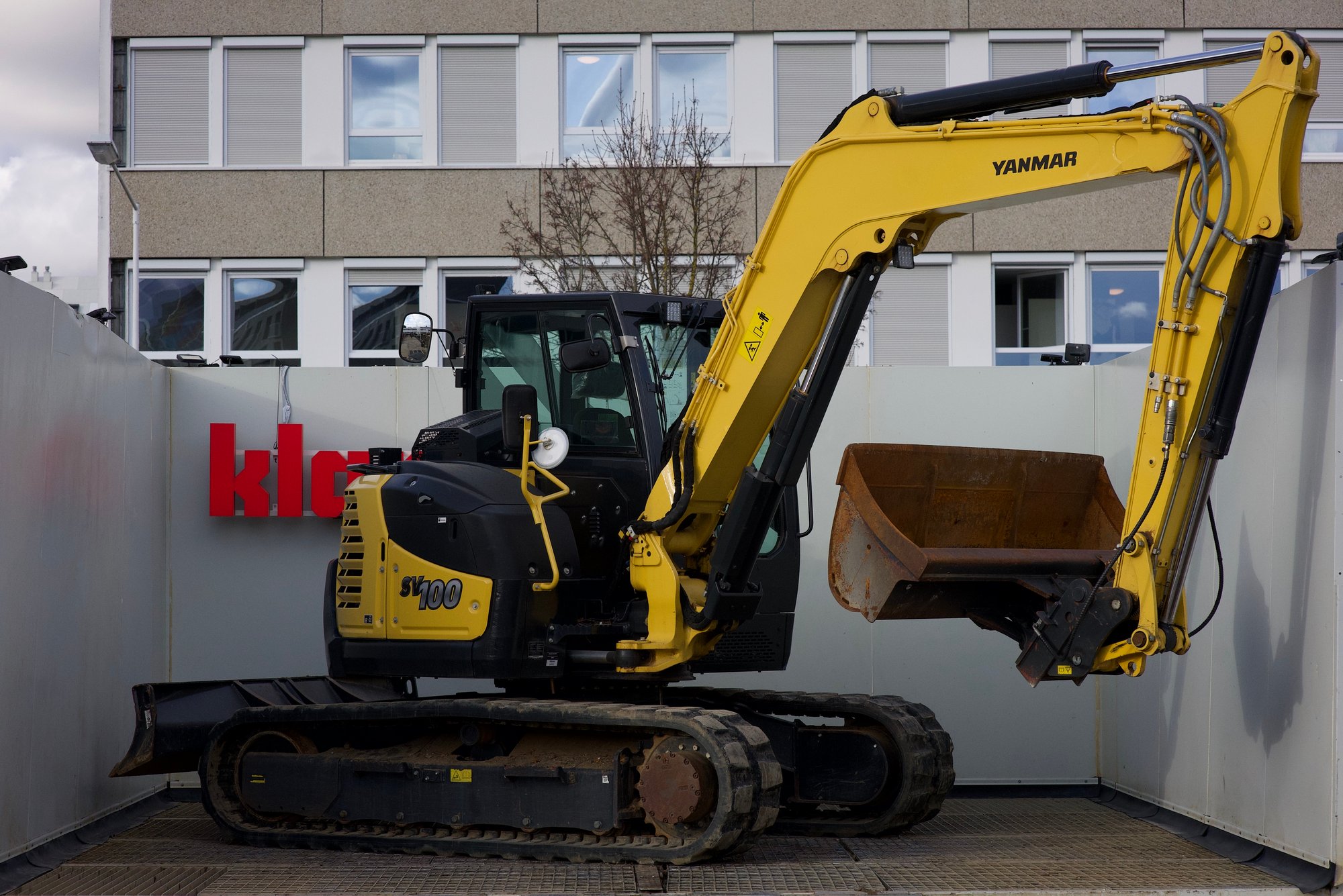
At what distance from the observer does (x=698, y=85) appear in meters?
16.6

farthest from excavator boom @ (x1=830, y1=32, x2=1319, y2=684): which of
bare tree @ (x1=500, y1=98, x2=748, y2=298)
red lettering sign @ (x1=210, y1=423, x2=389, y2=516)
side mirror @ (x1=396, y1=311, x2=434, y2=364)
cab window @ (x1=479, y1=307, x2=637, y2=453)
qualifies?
bare tree @ (x1=500, y1=98, x2=748, y2=298)

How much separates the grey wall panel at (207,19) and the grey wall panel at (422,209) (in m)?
1.86

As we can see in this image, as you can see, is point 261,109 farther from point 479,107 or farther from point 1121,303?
point 1121,303

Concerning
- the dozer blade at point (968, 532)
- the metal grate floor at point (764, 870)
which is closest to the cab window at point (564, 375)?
the dozer blade at point (968, 532)

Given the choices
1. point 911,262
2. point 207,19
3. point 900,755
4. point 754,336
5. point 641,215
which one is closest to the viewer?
point 911,262

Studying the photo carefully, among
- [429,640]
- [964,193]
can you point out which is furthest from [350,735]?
[964,193]

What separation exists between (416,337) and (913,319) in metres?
9.85

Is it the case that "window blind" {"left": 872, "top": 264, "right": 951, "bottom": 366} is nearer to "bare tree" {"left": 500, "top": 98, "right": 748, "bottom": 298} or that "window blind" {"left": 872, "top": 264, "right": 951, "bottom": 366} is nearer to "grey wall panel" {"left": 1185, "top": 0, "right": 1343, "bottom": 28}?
"bare tree" {"left": 500, "top": 98, "right": 748, "bottom": 298}

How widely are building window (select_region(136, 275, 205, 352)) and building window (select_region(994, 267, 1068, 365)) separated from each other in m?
9.49

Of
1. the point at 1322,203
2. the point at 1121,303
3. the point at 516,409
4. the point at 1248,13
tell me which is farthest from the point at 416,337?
the point at 1322,203

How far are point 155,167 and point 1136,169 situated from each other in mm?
13410

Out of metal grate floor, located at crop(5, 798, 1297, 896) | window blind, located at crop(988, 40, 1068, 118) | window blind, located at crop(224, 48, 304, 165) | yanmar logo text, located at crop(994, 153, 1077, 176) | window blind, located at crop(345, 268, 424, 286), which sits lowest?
metal grate floor, located at crop(5, 798, 1297, 896)

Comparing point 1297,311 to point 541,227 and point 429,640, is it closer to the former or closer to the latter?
point 429,640

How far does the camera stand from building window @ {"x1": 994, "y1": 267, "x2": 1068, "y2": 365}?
1681cm
